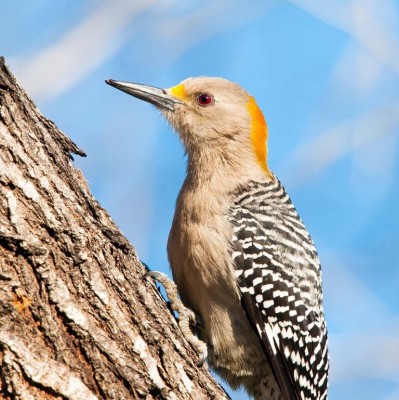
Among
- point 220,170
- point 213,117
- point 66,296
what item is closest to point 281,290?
point 220,170

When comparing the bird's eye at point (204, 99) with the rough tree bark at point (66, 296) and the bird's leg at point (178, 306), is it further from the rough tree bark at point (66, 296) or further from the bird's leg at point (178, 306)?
the rough tree bark at point (66, 296)

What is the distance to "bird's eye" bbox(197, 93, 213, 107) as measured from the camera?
5.47 m

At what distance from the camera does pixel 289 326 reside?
4.75 metres

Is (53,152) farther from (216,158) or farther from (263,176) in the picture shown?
(263,176)

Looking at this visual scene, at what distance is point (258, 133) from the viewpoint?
18.3 feet

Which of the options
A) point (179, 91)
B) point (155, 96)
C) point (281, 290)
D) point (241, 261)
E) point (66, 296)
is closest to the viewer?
point (66, 296)

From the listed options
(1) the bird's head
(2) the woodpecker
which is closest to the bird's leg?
(2) the woodpecker

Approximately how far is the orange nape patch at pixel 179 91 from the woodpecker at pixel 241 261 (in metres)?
0.01

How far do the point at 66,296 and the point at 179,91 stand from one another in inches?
117

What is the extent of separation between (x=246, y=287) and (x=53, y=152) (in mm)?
1841

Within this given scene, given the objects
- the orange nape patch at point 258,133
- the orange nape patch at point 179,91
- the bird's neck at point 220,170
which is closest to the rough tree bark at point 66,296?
the bird's neck at point 220,170

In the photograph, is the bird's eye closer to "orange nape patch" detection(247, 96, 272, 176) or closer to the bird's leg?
"orange nape patch" detection(247, 96, 272, 176)

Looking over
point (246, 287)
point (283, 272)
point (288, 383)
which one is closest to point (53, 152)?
point (246, 287)

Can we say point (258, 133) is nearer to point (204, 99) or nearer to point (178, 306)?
point (204, 99)
